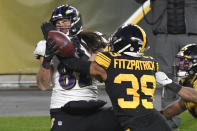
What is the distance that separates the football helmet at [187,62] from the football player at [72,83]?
110 centimetres

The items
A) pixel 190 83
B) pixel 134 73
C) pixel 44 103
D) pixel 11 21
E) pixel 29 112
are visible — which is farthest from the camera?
pixel 11 21

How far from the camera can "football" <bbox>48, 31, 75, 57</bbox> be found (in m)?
4.91

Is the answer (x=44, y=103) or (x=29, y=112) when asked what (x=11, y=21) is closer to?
(x=44, y=103)

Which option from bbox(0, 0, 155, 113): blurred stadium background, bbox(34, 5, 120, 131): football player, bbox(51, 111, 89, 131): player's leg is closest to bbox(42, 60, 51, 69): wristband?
bbox(34, 5, 120, 131): football player

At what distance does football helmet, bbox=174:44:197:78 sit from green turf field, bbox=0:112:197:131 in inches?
89.7

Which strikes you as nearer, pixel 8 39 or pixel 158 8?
pixel 158 8

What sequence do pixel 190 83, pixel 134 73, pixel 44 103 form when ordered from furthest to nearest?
pixel 44 103 < pixel 190 83 < pixel 134 73

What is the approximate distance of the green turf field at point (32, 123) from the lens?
8.73 m

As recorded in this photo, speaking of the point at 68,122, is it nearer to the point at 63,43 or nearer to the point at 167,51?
the point at 63,43

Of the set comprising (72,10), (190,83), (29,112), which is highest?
(72,10)

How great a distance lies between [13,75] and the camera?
14.0 metres

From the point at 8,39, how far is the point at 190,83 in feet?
28.2

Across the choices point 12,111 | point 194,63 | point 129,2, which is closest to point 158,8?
point 194,63

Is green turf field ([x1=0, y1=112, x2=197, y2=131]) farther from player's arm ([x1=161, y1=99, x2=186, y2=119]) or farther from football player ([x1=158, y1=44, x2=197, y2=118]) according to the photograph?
player's arm ([x1=161, y1=99, x2=186, y2=119])
